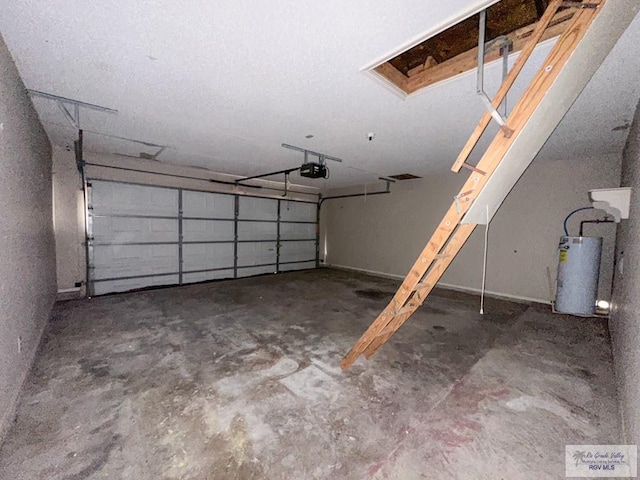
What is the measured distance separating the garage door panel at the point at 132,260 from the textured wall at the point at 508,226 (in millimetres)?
4942

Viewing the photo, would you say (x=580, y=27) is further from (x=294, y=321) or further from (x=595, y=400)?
(x=294, y=321)

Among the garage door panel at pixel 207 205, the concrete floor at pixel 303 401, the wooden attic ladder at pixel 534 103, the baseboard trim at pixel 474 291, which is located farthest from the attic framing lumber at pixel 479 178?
the garage door panel at pixel 207 205

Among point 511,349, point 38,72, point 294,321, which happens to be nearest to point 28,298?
point 38,72

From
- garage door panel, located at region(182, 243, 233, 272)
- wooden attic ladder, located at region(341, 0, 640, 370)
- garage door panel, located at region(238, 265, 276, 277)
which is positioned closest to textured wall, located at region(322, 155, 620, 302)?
garage door panel, located at region(238, 265, 276, 277)

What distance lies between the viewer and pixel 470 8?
1371 mm

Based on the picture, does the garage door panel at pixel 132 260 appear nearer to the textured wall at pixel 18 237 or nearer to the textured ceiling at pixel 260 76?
the textured wall at pixel 18 237

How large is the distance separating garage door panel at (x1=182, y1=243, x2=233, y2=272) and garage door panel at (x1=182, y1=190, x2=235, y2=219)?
0.72 m

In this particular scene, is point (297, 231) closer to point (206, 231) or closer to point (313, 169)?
point (206, 231)

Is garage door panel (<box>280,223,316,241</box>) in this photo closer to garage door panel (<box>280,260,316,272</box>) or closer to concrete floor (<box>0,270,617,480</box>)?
garage door panel (<box>280,260,316,272</box>)

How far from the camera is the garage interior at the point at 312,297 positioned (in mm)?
1438

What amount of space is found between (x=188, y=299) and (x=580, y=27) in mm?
5329

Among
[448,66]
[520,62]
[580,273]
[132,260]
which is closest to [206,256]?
[132,260]

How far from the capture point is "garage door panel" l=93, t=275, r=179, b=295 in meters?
4.71

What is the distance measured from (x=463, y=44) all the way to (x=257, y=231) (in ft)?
19.2
